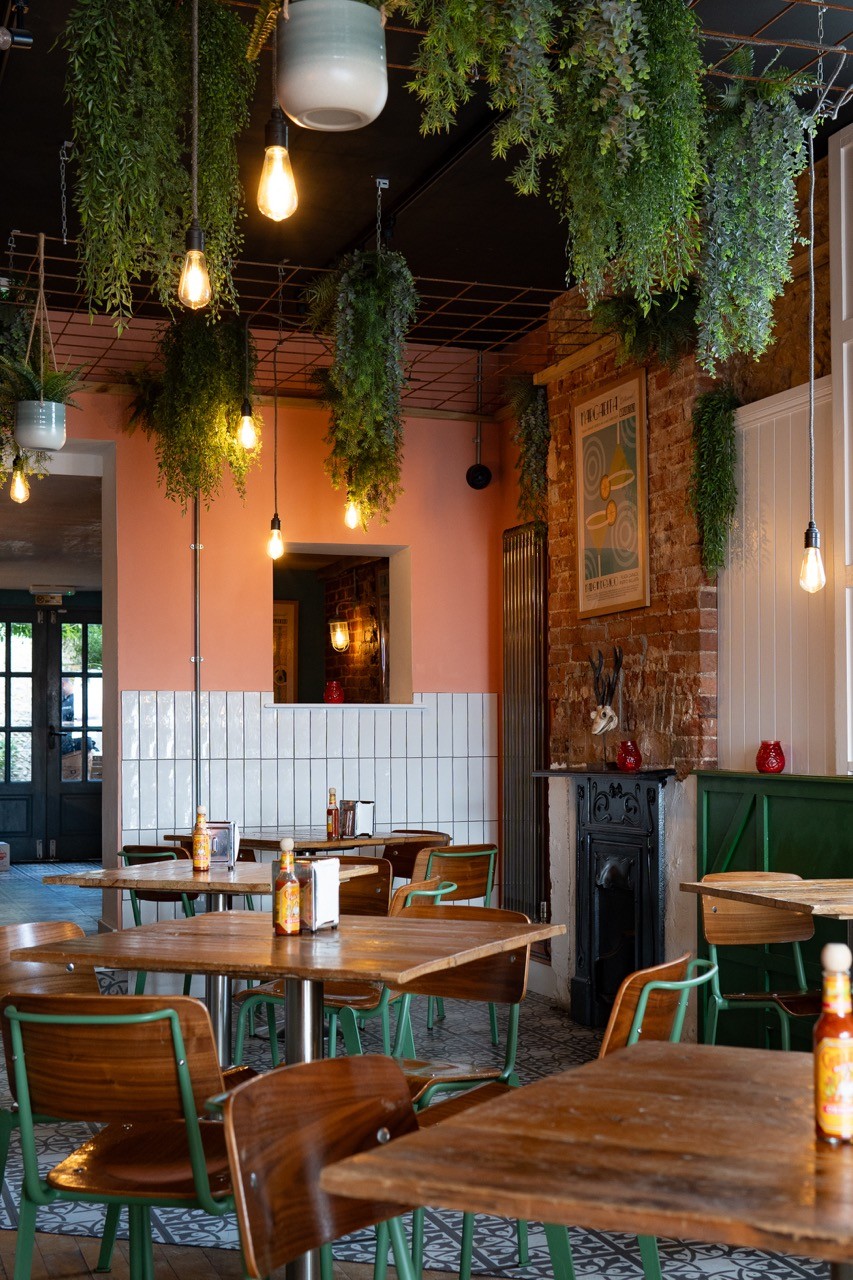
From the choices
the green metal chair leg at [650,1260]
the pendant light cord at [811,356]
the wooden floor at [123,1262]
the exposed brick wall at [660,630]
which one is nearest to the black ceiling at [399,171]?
the pendant light cord at [811,356]

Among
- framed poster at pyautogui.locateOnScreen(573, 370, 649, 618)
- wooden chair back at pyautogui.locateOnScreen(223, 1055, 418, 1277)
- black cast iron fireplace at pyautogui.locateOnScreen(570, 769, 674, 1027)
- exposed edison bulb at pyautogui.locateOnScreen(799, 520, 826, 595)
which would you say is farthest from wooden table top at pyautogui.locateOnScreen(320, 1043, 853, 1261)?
framed poster at pyautogui.locateOnScreen(573, 370, 649, 618)

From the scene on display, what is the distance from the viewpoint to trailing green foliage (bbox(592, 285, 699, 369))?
6152 millimetres

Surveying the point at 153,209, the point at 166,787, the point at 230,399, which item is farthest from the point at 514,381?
the point at 153,209

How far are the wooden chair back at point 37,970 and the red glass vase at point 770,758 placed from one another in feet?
9.60

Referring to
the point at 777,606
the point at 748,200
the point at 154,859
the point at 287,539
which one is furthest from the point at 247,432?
the point at 748,200

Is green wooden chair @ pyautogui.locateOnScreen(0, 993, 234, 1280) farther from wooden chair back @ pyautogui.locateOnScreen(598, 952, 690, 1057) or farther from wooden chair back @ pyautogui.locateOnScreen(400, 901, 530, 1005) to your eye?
wooden chair back @ pyautogui.locateOnScreen(400, 901, 530, 1005)

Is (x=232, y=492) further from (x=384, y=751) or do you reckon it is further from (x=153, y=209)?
(x=153, y=209)

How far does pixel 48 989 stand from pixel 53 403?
285 cm

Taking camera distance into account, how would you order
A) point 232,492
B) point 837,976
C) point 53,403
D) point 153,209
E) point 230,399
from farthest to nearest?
point 232,492 < point 230,399 < point 53,403 < point 153,209 < point 837,976

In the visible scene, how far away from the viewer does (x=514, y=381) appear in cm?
791

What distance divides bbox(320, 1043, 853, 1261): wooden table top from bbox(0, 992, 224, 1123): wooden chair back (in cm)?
76

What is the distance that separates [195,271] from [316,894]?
5.43 ft

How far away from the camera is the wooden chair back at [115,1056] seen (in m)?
2.49

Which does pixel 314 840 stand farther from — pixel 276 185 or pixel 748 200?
pixel 276 185
